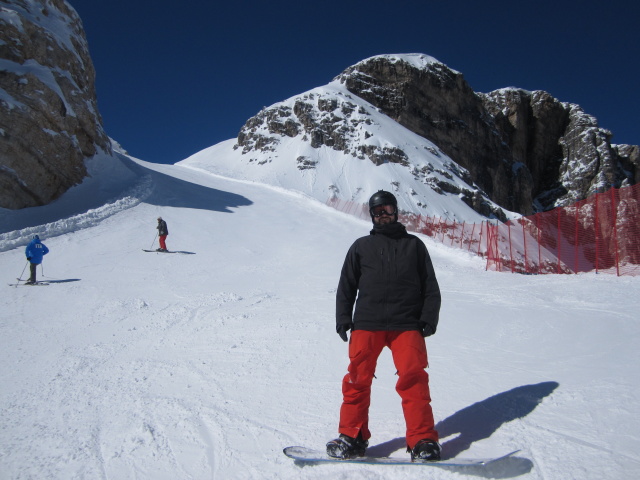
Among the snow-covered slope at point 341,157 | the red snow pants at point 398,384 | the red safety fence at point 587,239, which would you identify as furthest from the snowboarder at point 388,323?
the snow-covered slope at point 341,157

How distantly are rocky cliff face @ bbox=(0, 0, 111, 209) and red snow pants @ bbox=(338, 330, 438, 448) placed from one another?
59.2 ft

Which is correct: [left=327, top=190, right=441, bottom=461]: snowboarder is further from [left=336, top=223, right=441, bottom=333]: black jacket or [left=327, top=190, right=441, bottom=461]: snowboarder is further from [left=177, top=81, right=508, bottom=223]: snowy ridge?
[left=177, top=81, right=508, bottom=223]: snowy ridge

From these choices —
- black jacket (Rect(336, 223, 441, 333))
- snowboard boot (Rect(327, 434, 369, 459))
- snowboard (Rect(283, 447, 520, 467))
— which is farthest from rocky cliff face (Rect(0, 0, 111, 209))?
snowboard boot (Rect(327, 434, 369, 459))

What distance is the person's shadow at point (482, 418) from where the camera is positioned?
8.85ft

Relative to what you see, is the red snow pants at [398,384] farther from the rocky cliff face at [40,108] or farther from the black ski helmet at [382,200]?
the rocky cliff face at [40,108]

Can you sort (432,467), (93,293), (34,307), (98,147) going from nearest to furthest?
(432,467), (34,307), (93,293), (98,147)

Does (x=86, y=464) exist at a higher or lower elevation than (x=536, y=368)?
lower

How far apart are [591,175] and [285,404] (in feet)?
363

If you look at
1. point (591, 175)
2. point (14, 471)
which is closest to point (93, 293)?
point (14, 471)

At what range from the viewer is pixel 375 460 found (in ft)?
7.97

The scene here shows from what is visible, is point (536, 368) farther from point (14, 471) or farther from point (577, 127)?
point (577, 127)

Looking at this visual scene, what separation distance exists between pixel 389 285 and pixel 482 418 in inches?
49.0

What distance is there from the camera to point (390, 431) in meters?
2.96

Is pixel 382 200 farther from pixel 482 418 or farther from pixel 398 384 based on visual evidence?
pixel 482 418
